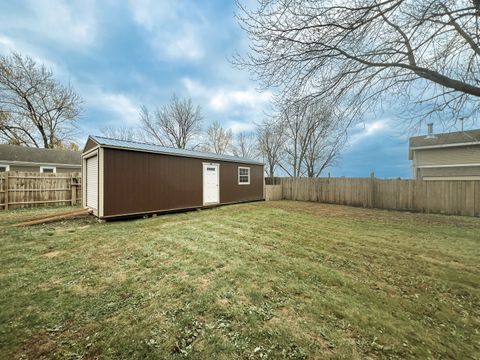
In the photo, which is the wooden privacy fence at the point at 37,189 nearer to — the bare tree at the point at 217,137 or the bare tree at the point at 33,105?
the bare tree at the point at 33,105

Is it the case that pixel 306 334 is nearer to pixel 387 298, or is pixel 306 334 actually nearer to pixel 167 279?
pixel 387 298

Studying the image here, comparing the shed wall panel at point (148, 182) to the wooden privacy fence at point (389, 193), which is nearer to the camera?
the shed wall panel at point (148, 182)

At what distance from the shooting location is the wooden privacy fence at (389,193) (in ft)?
29.6

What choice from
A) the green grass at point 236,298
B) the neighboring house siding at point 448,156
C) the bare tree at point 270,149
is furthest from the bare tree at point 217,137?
the green grass at point 236,298

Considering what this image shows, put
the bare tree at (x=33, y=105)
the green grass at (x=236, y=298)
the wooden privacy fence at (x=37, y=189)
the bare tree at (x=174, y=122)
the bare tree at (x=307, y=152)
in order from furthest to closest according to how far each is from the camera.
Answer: the bare tree at (x=174, y=122) < the bare tree at (x=307, y=152) < the bare tree at (x=33, y=105) < the wooden privacy fence at (x=37, y=189) < the green grass at (x=236, y=298)

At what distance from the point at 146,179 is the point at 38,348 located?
20.6ft

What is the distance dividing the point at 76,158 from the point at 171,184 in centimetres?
1435

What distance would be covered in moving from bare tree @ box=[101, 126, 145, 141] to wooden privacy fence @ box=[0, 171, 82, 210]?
14.0 meters

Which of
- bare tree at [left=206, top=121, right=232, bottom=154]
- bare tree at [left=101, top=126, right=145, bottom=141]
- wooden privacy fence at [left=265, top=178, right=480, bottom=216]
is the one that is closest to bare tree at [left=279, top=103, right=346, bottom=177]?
wooden privacy fence at [left=265, top=178, right=480, bottom=216]

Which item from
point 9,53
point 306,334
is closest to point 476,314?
point 306,334

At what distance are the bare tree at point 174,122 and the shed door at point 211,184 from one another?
14.7 meters

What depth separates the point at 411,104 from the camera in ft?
13.2

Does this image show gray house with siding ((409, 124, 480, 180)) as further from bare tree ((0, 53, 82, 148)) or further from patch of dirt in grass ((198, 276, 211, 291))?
bare tree ((0, 53, 82, 148))

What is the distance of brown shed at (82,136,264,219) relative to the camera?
6.66 metres
